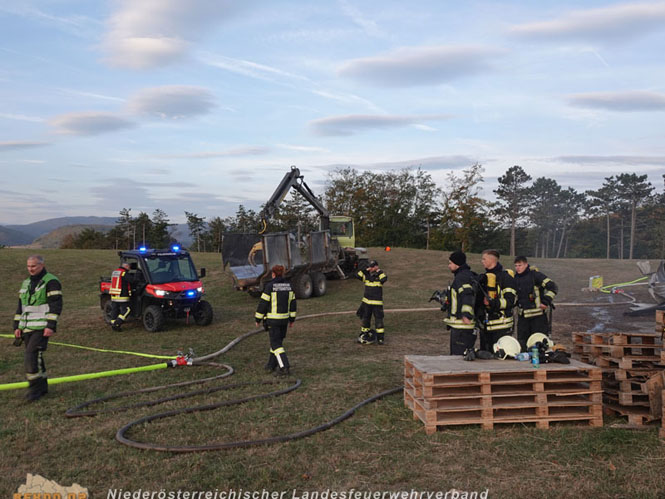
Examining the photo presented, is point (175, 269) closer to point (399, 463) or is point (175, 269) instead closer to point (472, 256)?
point (399, 463)

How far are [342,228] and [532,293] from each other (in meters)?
14.9

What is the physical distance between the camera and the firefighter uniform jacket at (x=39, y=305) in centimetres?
684

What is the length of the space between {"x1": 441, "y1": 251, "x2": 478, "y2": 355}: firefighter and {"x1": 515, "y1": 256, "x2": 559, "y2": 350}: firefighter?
4.67 feet

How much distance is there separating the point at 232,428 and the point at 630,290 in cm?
2011

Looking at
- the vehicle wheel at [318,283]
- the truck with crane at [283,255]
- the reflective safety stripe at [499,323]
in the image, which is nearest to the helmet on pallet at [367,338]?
the reflective safety stripe at [499,323]

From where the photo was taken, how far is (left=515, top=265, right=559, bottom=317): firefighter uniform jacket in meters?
8.05

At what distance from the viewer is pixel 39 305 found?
22.6 ft

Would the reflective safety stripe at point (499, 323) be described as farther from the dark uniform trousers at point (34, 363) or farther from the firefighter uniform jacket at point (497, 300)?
the dark uniform trousers at point (34, 363)

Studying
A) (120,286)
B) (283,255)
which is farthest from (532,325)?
(283,255)

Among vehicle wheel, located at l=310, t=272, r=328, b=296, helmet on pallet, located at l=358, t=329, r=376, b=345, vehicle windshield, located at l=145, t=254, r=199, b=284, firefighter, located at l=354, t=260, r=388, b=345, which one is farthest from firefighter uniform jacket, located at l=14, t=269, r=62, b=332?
vehicle wheel, located at l=310, t=272, r=328, b=296

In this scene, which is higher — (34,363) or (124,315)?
(34,363)

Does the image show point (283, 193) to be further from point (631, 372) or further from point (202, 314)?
point (631, 372)

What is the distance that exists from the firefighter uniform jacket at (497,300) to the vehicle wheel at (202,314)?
25.6 feet

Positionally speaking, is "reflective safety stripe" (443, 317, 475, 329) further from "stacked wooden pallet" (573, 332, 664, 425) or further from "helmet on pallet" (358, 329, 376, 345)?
"helmet on pallet" (358, 329, 376, 345)
